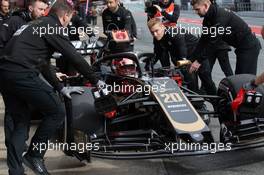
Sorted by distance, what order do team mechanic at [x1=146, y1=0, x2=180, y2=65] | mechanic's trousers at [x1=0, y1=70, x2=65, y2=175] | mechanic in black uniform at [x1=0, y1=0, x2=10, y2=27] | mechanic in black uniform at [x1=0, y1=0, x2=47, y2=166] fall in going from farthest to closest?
team mechanic at [x1=146, y1=0, x2=180, y2=65] < mechanic in black uniform at [x1=0, y1=0, x2=10, y2=27] < mechanic in black uniform at [x1=0, y1=0, x2=47, y2=166] < mechanic's trousers at [x1=0, y1=70, x2=65, y2=175]

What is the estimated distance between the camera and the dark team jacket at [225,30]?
229 inches

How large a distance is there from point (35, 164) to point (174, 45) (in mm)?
2956

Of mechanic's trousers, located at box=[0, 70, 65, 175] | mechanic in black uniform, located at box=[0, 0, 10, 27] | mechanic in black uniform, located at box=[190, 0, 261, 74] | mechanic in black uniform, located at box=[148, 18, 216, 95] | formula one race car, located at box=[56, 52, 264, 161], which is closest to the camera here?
mechanic's trousers, located at box=[0, 70, 65, 175]

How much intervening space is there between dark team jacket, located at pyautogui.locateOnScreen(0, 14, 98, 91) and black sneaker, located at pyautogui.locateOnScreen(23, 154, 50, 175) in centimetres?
83

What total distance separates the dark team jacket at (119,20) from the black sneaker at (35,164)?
443cm

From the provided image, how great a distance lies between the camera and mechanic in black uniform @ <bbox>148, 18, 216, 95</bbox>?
6365 millimetres

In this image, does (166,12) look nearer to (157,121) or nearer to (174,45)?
(174,45)

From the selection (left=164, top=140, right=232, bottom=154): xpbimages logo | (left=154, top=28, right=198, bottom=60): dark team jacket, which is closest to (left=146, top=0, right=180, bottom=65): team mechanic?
(left=154, top=28, right=198, bottom=60): dark team jacket

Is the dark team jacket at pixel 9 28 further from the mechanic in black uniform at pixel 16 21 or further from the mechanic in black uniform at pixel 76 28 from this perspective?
the mechanic in black uniform at pixel 76 28

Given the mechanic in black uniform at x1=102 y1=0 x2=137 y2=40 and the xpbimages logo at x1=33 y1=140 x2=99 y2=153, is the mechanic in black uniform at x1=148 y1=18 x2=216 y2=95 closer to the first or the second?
the mechanic in black uniform at x1=102 y1=0 x2=137 y2=40

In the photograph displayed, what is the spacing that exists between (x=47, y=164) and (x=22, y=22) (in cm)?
153

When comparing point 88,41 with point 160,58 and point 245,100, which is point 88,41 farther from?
point 245,100

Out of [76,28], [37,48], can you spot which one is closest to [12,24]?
[37,48]

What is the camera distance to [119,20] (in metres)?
8.74
